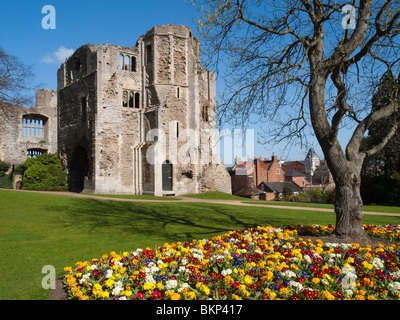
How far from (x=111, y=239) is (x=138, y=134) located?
1861 cm

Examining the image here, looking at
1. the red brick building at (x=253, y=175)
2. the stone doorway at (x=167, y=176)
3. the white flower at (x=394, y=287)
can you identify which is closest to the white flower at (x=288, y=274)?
the white flower at (x=394, y=287)

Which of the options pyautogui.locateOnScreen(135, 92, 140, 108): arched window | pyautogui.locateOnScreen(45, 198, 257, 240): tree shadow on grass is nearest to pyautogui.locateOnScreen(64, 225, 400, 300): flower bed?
pyautogui.locateOnScreen(45, 198, 257, 240): tree shadow on grass

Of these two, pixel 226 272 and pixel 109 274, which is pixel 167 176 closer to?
pixel 109 274

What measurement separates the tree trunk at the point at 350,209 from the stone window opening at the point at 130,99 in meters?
21.6

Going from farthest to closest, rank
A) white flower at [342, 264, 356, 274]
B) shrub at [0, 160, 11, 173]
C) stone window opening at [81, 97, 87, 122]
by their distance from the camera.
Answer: shrub at [0, 160, 11, 173]
stone window opening at [81, 97, 87, 122]
white flower at [342, 264, 356, 274]

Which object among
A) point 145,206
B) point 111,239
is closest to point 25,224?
point 111,239

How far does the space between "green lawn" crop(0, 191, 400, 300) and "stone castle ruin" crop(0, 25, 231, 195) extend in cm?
895

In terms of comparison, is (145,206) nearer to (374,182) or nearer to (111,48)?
(111,48)

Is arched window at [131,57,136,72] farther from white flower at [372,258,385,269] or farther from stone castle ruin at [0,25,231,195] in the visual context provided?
white flower at [372,258,385,269]

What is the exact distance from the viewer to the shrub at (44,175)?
85.9ft

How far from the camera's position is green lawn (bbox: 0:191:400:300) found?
5668 mm

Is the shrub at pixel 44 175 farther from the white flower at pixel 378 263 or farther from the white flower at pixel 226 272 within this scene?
the white flower at pixel 378 263

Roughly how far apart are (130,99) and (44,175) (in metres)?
9.65

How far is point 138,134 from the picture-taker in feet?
85.3
